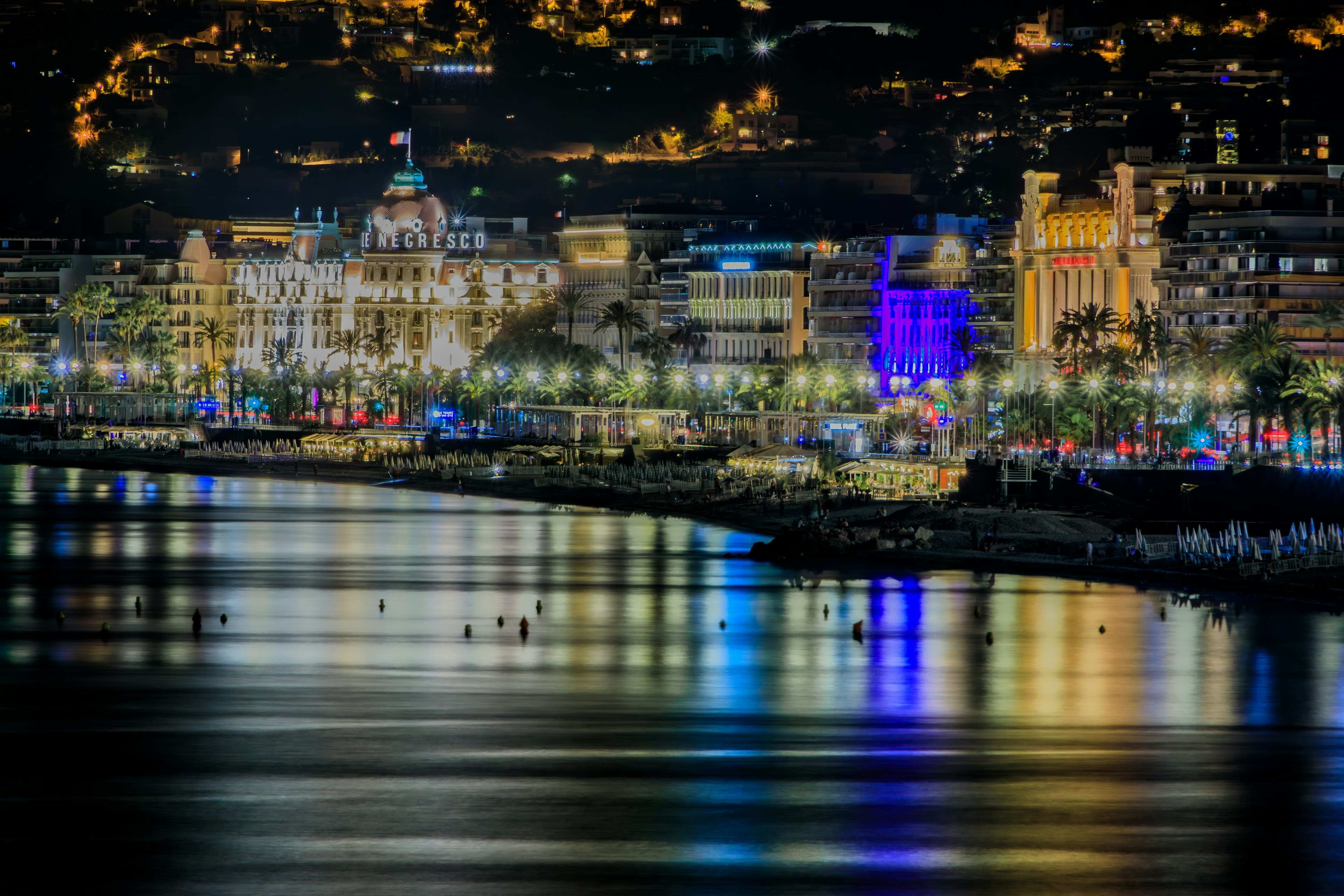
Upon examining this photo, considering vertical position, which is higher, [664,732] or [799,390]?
[799,390]

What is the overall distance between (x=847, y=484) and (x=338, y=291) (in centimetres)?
9442

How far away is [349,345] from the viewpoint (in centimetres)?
19288

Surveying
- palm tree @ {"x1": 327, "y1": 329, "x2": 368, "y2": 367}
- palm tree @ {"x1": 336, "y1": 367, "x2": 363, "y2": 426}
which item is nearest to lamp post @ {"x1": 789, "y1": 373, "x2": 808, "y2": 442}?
palm tree @ {"x1": 336, "y1": 367, "x2": 363, "y2": 426}

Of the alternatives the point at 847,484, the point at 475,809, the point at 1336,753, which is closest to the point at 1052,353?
the point at 847,484

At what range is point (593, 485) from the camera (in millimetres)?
127000

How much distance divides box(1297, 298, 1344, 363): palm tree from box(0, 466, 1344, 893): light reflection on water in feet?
126

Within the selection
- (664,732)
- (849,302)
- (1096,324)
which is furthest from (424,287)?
(664,732)

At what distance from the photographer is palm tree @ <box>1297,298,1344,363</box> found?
11188 centimetres

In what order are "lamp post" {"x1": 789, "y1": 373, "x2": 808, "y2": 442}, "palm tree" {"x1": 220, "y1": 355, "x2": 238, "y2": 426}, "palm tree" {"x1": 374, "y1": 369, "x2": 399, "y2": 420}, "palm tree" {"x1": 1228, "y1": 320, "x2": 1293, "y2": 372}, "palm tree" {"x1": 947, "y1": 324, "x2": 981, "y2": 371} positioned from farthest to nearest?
1. "palm tree" {"x1": 220, "y1": 355, "x2": 238, "y2": 426}
2. "palm tree" {"x1": 374, "y1": 369, "x2": 399, "y2": 420}
3. "palm tree" {"x1": 947, "y1": 324, "x2": 981, "y2": 371}
4. "lamp post" {"x1": 789, "y1": 373, "x2": 808, "y2": 442}
5. "palm tree" {"x1": 1228, "y1": 320, "x2": 1293, "y2": 372}

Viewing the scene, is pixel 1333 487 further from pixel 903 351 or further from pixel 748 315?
pixel 748 315

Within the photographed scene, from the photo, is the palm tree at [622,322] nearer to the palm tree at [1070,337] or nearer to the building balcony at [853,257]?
the building balcony at [853,257]

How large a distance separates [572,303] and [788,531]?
89267mm

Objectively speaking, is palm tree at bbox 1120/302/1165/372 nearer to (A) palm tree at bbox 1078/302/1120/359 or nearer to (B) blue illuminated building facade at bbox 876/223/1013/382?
(A) palm tree at bbox 1078/302/1120/359

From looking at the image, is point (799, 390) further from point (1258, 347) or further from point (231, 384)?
point (231, 384)
